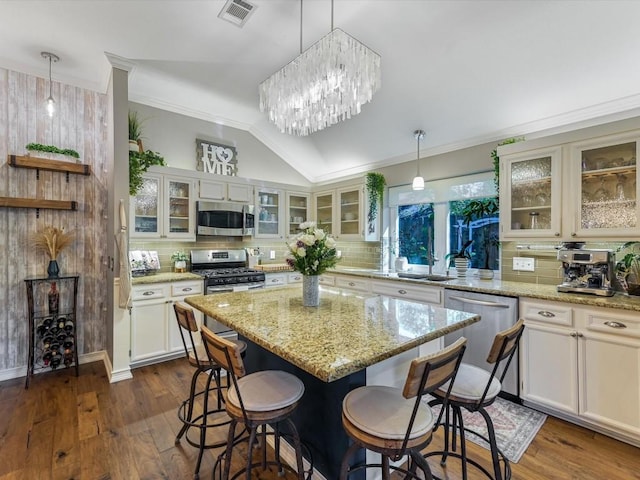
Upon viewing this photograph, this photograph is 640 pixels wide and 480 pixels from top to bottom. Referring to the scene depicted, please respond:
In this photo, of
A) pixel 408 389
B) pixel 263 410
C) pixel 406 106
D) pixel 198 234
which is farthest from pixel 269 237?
pixel 408 389

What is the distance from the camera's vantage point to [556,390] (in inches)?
94.7

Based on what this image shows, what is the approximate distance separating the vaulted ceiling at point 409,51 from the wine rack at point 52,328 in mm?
2188

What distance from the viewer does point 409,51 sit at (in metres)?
2.86

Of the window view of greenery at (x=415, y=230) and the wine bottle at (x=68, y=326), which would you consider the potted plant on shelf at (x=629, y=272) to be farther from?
the wine bottle at (x=68, y=326)

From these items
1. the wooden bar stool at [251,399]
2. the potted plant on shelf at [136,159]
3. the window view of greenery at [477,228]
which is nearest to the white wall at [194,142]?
the potted plant on shelf at [136,159]

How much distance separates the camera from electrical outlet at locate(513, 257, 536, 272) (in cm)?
315

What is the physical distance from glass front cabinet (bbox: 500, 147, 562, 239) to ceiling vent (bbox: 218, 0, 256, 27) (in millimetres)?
2625

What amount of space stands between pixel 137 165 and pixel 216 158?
124 centimetres

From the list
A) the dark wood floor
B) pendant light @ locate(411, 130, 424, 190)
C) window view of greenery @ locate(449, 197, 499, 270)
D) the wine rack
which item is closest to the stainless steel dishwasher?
the dark wood floor

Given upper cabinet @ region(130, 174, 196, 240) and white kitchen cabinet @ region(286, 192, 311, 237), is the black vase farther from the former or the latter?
white kitchen cabinet @ region(286, 192, 311, 237)

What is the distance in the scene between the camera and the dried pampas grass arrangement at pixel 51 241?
316cm

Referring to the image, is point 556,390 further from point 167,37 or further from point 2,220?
point 2,220

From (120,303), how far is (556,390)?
380 centimetres

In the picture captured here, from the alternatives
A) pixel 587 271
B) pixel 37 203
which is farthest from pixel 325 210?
pixel 37 203
